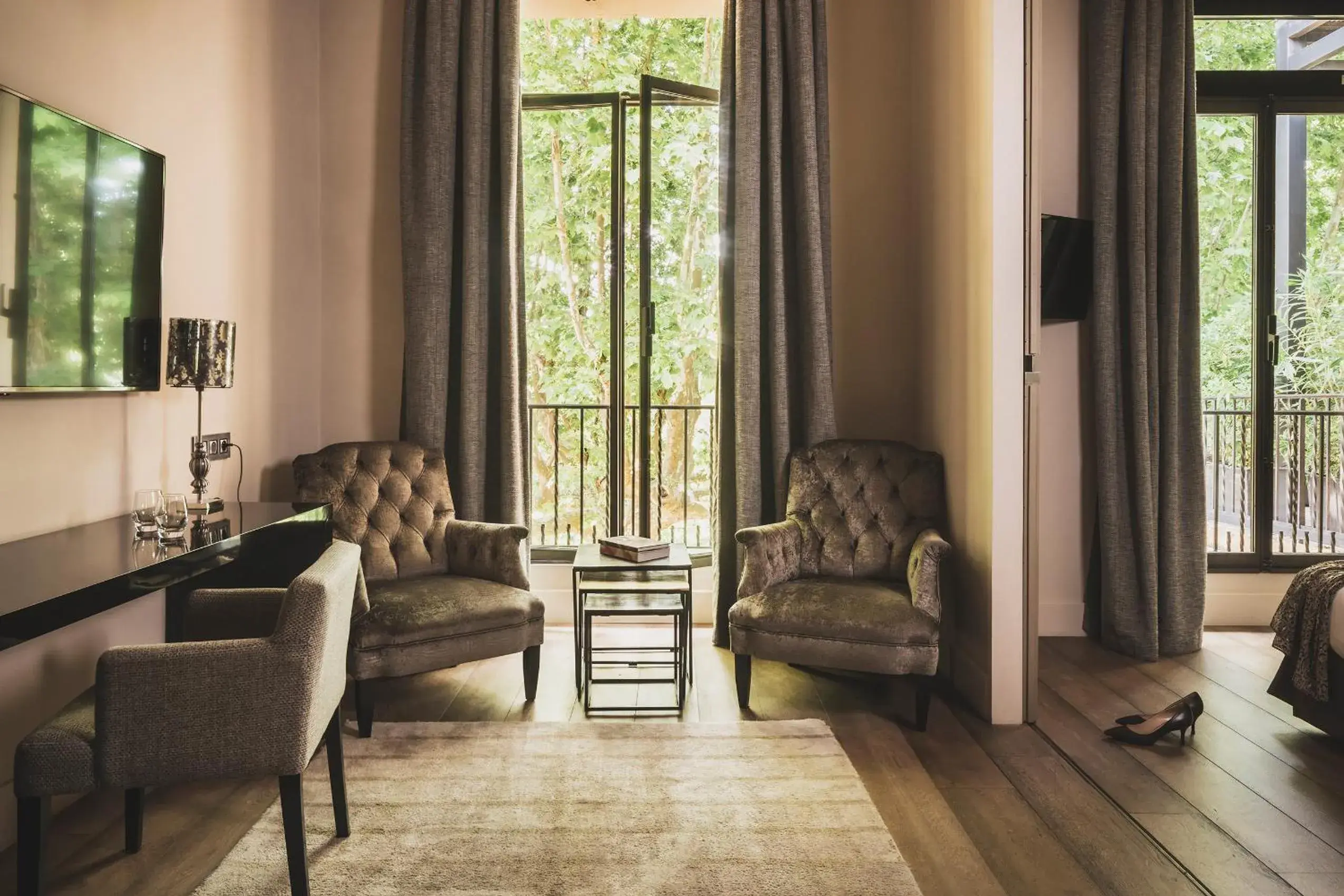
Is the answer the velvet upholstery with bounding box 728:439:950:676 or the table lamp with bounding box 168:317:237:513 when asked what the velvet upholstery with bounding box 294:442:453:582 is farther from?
the velvet upholstery with bounding box 728:439:950:676

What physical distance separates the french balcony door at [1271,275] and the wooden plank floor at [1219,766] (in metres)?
0.99

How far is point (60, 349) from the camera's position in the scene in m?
2.27

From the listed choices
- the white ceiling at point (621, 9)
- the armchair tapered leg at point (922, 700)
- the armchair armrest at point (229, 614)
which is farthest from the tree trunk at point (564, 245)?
the armchair armrest at point (229, 614)

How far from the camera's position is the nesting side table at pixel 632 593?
10.2ft

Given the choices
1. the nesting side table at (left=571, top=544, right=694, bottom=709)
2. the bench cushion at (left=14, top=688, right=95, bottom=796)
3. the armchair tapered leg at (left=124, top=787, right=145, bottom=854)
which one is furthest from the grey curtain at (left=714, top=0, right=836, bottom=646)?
the bench cushion at (left=14, top=688, right=95, bottom=796)

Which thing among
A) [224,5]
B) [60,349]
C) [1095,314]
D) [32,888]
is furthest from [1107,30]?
[32,888]

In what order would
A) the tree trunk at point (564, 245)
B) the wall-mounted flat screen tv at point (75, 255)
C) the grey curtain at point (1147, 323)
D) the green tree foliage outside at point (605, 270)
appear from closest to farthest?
the wall-mounted flat screen tv at point (75, 255), the grey curtain at point (1147, 323), the green tree foliage outside at point (605, 270), the tree trunk at point (564, 245)

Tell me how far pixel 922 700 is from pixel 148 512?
7.96 ft

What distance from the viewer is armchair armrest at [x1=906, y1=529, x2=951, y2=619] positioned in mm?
2988

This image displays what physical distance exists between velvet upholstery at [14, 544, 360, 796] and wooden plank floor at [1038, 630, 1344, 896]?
2068 millimetres

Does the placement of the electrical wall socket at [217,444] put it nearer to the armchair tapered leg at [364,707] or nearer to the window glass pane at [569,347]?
the armchair tapered leg at [364,707]

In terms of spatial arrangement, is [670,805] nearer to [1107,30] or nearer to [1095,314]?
[1095,314]

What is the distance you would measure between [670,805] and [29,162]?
2.30 m

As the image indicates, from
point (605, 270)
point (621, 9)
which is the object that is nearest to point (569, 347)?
point (605, 270)
